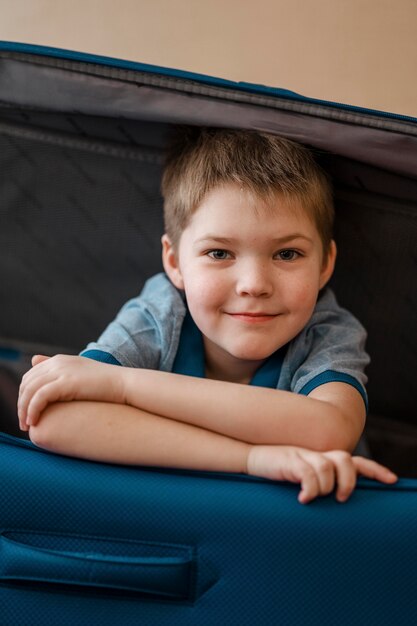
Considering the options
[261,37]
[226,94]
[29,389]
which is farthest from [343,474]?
[261,37]

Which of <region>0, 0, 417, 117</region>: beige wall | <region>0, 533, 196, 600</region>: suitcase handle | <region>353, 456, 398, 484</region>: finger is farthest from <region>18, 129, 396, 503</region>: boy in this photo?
<region>0, 0, 417, 117</region>: beige wall

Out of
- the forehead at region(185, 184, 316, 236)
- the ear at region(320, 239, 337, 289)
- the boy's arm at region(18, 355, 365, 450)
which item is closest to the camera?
the boy's arm at region(18, 355, 365, 450)

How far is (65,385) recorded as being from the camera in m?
0.88

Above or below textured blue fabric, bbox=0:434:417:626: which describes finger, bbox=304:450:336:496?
above

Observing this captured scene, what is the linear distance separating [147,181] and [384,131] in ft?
1.40

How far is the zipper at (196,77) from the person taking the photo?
3.19 ft

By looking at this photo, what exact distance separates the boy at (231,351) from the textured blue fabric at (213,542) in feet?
0.09

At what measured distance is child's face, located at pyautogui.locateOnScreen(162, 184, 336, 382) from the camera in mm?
994

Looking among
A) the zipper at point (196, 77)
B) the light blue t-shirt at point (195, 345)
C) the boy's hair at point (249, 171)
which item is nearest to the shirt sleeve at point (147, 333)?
the light blue t-shirt at point (195, 345)

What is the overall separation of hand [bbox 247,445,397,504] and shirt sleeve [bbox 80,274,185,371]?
10.9 inches

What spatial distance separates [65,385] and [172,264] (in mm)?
320

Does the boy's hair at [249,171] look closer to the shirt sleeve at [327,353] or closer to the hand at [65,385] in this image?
the shirt sleeve at [327,353]

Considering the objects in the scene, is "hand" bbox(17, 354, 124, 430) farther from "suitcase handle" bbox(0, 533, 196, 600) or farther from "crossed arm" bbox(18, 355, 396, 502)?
"suitcase handle" bbox(0, 533, 196, 600)

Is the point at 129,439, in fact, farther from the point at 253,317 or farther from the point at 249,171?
the point at 249,171
